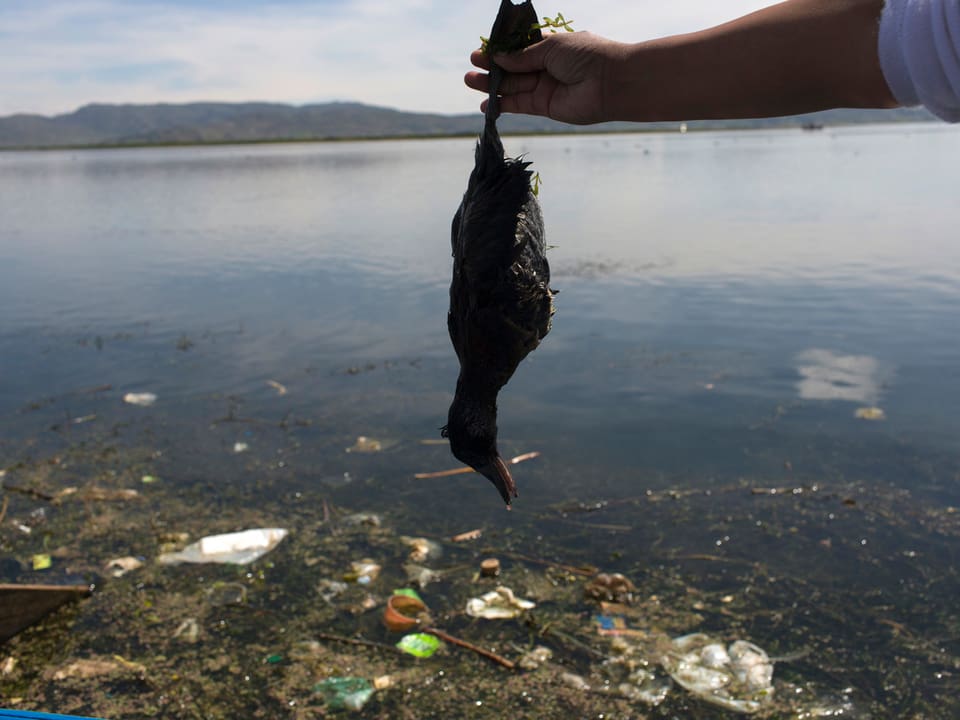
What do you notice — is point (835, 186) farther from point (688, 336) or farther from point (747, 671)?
point (747, 671)

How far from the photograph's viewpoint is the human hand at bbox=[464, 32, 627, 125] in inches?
107

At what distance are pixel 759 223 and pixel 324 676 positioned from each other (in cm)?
2162

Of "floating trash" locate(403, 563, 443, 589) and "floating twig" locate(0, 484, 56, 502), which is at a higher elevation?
"floating twig" locate(0, 484, 56, 502)

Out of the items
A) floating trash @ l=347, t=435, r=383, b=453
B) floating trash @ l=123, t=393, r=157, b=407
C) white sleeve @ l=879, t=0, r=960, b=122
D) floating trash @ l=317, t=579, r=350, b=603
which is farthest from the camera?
floating trash @ l=123, t=393, r=157, b=407

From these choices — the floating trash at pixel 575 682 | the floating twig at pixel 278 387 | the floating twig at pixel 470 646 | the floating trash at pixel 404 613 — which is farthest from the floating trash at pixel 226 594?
the floating twig at pixel 278 387

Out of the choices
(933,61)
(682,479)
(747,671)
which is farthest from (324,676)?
(933,61)

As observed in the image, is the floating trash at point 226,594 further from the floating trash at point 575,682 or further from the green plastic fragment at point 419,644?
the floating trash at point 575,682

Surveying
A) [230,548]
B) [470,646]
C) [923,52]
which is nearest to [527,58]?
[923,52]

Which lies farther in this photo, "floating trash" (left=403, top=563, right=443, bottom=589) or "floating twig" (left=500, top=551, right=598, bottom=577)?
"floating twig" (left=500, top=551, right=598, bottom=577)

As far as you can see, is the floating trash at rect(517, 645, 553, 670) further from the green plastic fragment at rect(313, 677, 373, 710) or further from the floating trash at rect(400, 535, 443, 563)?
the floating trash at rect(400, 535, 443, 563)

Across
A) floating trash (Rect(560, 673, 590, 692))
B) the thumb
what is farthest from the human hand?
floating trash (Rect(560, 673, 590, 692))

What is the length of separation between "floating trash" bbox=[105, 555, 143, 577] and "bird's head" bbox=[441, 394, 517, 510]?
17.1ft

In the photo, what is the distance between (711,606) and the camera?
21.2ft

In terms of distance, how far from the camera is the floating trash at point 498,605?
6.38 m
